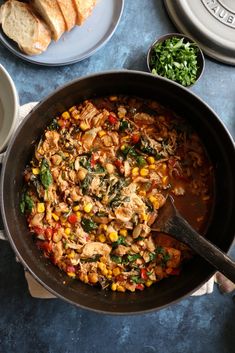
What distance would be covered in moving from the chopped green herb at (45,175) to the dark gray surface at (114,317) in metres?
0.66

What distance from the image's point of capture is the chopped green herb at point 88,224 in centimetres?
339

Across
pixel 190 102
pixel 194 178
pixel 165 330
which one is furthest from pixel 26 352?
pixel 190 102

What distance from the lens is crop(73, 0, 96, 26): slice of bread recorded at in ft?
12.0

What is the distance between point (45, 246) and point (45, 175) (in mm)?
482

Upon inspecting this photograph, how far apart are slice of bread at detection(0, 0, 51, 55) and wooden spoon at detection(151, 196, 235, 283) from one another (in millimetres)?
1493

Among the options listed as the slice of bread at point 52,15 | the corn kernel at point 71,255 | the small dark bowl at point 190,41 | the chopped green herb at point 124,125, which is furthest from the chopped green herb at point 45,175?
the small dark bowl at point 190,41

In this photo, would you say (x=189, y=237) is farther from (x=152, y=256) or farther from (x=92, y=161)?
(x=92, y=161)

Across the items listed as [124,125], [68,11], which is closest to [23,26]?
[68,11]

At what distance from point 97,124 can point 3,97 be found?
722mm

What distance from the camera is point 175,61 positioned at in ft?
12.6

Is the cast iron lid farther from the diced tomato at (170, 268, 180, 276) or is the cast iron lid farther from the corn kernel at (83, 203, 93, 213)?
the diced tomato at (170, 268, 180, 276)

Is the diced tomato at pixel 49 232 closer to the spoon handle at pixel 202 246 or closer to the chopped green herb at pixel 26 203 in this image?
the chopped green herb at pixel 26 203

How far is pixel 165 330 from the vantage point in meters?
3.82

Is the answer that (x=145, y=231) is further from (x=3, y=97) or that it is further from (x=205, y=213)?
(x=3, y=97)
